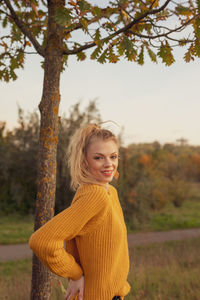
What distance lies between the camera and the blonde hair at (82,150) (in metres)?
1.79

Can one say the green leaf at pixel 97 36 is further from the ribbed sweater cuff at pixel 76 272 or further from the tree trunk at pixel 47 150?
the ribbed sweater cuff at pixel 76 272

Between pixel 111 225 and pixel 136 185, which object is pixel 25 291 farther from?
pixel 136 185

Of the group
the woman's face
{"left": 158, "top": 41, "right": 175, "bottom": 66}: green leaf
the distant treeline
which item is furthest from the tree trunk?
the distant treeline

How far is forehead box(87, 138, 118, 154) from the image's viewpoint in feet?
5.89

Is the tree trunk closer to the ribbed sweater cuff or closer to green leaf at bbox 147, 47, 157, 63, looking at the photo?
green leaf at bbox 147, 47, 157, 63

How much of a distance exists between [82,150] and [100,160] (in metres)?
0.13

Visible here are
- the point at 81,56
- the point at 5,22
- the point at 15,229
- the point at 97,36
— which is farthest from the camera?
the point at 15,229

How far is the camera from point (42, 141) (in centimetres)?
310

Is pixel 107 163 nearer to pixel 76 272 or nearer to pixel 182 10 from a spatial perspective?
pixel 76 272

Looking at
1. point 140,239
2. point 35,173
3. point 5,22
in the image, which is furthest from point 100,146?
point 35,173

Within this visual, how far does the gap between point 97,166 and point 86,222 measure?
1.12 feet

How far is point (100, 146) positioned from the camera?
5.90 feet

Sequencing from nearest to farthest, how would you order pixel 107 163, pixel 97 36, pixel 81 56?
pixel 107 163 < pixel 97 36 < pixel 81 56

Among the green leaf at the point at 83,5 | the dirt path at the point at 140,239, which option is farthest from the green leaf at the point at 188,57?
the dirt path at the point at 140,239
